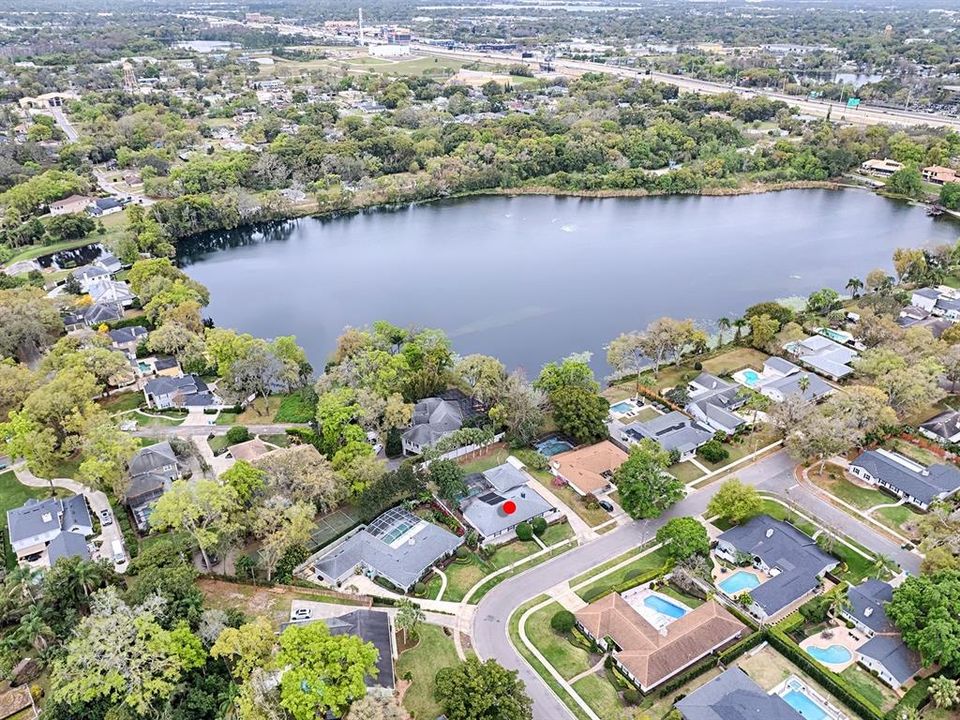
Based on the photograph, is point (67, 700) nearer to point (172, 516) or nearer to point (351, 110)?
point (172, 516)

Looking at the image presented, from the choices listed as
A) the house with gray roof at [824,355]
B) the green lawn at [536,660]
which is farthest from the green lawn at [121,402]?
the house with gray roof at [824,355]

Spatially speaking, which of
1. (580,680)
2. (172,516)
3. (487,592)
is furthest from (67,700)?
(580,680)

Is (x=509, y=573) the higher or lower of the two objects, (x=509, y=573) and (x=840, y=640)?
the lower

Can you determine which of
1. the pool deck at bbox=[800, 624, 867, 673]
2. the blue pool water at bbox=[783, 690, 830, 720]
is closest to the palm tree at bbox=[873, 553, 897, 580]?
the pool deck at bbox=[800, 624, 867, 673]

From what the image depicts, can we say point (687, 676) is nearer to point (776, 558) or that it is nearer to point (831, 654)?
point (831, 654)

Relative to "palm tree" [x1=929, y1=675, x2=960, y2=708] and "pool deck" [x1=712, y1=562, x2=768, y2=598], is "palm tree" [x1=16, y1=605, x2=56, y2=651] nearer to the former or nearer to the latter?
"pool deck" [x1=712, y1=562, x2=768, y2=598]

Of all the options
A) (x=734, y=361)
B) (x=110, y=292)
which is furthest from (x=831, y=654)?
(x=110, y=292)
